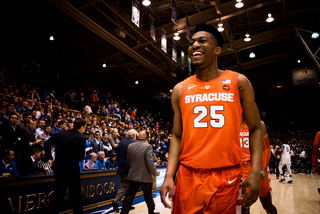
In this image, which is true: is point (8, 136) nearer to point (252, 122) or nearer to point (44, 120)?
point (44, 120)

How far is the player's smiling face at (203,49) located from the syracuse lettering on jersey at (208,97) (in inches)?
9.8

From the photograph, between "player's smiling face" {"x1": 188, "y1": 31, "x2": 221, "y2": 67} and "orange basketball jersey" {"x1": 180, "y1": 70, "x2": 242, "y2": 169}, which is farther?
"player's smiling face" {"x1": 188, "y1": 31, "x2": 221, "y2": 67}

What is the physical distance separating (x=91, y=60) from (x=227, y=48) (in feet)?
30.6

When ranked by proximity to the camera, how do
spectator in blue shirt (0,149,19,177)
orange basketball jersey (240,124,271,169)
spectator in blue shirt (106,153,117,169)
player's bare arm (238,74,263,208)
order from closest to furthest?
player's bare arm (238,74,263,208)
orange basketball jersey (240,124,271,169)
spectator in blue shirt (0,149,19,177)
spectator in blue shirt (106,153,117,169)

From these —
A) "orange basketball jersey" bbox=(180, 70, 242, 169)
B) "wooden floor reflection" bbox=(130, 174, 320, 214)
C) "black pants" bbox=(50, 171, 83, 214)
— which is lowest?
"wooden floor reflection" bbox=(130, 174, 320, 214)

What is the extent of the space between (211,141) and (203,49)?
713 mm

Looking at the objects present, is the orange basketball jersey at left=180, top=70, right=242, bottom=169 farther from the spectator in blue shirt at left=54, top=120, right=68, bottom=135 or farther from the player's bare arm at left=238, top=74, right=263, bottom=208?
the spectator in blue shirt at left=54, top=120, right=68, bottom=135

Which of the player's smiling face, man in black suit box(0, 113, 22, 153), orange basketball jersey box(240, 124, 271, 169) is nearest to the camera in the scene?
the player's smiling face

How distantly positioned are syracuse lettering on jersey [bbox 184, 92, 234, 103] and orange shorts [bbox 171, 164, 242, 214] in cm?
49

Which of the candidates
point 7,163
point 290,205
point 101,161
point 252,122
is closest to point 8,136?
point 7,163

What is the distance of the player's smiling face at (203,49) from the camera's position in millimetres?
1914

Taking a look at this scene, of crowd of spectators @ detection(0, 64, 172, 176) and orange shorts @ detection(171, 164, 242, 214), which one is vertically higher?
crowd of spectators @ detection(0, 64, 172, 176)

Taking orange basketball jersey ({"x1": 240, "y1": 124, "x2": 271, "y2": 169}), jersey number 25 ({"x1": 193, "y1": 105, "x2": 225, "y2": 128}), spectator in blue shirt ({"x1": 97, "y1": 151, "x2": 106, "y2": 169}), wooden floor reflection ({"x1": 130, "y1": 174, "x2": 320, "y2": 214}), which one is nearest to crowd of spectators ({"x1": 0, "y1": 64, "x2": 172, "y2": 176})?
spectator in blue shirt ({"x1": 97, "y1": 151, "x2": 106, "y2": 169})

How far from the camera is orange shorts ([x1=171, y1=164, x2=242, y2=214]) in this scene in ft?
5.33
